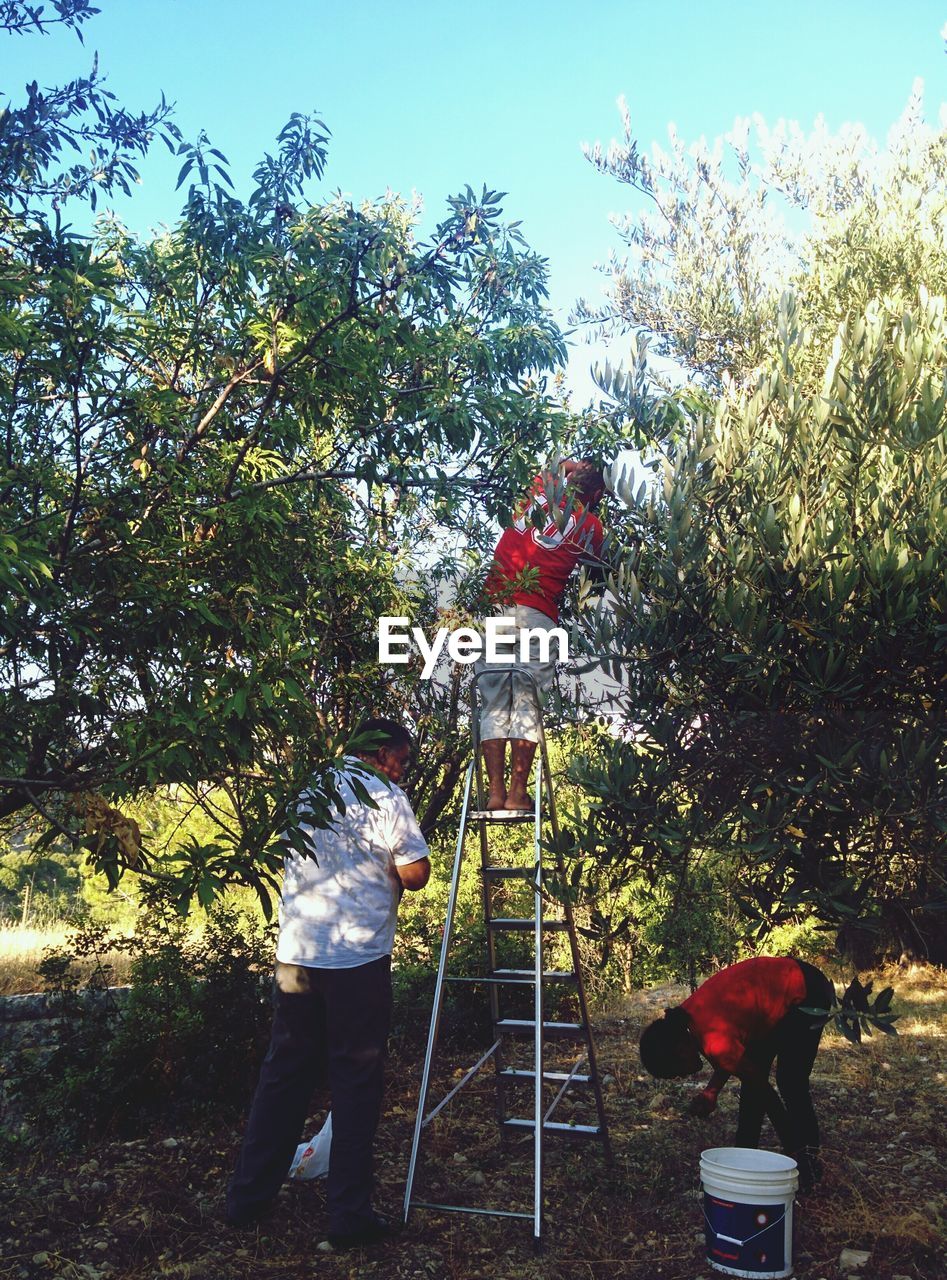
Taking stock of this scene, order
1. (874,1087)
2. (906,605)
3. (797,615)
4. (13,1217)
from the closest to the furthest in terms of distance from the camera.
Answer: (906,605) → (797,615) → (13,1217) → (874,1087)

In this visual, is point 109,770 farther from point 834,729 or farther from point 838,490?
point 838,490

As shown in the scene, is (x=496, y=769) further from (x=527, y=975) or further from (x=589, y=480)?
(x=589, y=480)

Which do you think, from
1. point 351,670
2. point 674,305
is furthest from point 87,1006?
point 674,305

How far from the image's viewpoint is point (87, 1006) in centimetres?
781

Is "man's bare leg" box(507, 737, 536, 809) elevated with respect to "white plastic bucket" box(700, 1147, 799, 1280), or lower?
elevated

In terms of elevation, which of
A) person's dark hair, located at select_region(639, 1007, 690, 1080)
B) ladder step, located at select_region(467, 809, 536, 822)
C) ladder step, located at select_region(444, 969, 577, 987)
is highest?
ladder step, located at select_region(467, 809, 536, 822)

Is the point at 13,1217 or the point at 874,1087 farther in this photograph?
the point at 874,1087

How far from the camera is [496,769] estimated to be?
269 inches

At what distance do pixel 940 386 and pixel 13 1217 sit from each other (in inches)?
252

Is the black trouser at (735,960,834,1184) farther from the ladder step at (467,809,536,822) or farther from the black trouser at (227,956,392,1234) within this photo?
the black trouser at (227,956,392,1234)

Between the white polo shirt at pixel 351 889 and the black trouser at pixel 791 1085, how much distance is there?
2.25 metres

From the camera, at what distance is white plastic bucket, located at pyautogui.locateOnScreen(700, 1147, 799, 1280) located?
16.7 feet

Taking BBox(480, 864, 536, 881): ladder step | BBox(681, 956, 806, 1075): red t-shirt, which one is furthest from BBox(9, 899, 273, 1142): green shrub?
BBox(681, 956, 806, 1075): red t-shirt

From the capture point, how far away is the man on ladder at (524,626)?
21.5 ft
